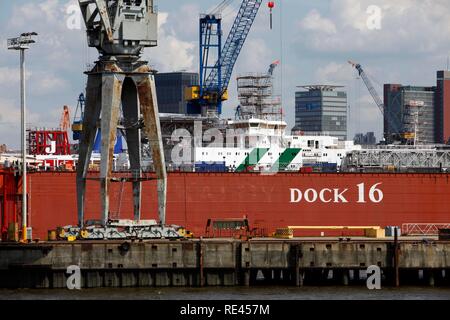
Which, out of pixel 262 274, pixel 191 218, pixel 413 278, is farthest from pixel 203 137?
pixel 413 278

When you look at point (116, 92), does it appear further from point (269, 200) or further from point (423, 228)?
point (423, 228)

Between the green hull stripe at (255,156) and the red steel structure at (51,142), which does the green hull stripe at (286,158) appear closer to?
the green hull stripe at (255,156)

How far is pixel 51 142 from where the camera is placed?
138000 millimetres

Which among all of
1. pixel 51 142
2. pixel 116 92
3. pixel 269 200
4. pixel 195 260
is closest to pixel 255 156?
pixel 269 200

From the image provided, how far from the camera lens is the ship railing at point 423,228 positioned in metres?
92.6

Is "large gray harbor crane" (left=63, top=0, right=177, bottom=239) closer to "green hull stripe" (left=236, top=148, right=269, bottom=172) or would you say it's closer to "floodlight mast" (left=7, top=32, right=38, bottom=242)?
"floodlight mast" (left=7, top=32, right=38, bottom=242)

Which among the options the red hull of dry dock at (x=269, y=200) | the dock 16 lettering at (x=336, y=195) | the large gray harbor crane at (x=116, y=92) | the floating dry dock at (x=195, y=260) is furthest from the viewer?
the dock 16 lettering at (x=336, y=195)

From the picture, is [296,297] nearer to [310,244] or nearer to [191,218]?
[310,244]

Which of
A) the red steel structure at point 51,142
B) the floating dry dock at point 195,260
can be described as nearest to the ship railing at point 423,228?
the floating dry dock at point 195,260

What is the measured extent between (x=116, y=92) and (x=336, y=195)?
23.9 m

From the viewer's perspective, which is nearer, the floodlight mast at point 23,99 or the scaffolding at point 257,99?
the floodlight mast at point 23,99

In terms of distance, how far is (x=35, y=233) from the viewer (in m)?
87.3

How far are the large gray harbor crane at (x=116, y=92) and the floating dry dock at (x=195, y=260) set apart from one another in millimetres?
4237
